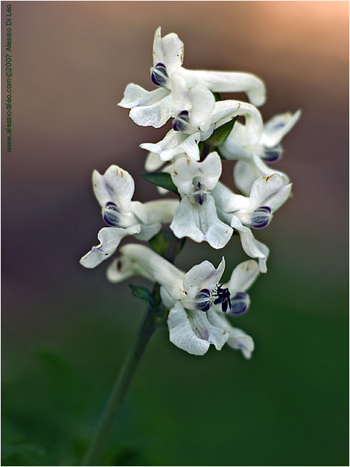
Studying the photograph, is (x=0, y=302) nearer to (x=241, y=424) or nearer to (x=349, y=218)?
(x=241, y=424)

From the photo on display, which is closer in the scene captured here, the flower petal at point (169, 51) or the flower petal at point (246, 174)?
the flower petal at point (169, 51)

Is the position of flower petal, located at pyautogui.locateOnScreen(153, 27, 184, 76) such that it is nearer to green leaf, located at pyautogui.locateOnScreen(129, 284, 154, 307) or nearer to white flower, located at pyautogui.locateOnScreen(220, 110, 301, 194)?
white flower, located at pyautogui.locateOnScreen(220, 110, 301, 194)

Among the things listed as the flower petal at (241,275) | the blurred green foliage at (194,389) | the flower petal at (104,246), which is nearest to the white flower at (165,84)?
the flower petal at (104,246)

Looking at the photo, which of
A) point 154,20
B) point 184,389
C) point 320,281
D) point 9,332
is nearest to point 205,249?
point 320,281

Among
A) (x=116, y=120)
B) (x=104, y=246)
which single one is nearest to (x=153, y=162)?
(x=104, y=246)

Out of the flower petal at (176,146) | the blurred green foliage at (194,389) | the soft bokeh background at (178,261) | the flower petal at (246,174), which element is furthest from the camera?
the soft bokeh background at (178,261)

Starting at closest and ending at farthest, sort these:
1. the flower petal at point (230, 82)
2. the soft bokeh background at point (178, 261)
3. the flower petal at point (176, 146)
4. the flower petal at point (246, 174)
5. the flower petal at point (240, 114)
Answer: the flower petal at point (176, 146) → the flower petal at point (240, 114) → the flower petal at point (230, 82) → the flower petal at point (246, 174) → the soft bokeh background at point (178, 261)

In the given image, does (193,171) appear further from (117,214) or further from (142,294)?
(142,294)

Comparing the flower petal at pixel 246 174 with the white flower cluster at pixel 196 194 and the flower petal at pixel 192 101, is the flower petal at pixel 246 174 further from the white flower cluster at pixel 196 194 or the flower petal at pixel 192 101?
the flower petal at pixel 192 101

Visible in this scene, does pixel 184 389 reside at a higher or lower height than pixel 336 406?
lower
